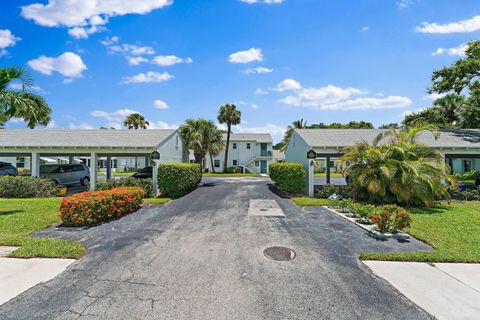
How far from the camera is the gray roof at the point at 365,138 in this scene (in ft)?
45.8

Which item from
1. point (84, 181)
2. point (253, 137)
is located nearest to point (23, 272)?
point (84, 181)

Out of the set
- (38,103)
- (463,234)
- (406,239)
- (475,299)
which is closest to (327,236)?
(406,239)

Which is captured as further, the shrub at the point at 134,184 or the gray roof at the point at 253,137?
the gray roof at the point at 253,137

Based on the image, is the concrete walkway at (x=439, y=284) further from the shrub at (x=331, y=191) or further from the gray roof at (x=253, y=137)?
the gray roof at (x=253, y=137)

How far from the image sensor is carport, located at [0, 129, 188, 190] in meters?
14.5

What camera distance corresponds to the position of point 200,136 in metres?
Result: 26.4

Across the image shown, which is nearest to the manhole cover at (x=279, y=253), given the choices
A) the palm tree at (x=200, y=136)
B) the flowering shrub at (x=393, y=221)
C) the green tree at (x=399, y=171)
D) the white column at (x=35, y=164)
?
the flowering shrub at (x=393, y=221)

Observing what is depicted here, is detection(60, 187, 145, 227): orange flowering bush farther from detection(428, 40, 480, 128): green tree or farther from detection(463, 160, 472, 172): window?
detection(463, 160, 472, 172): window

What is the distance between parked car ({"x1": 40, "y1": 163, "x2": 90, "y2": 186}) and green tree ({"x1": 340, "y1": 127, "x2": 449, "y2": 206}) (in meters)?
20.1

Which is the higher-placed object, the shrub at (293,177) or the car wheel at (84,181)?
the shrub at (293,177)

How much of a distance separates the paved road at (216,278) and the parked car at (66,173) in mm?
13605

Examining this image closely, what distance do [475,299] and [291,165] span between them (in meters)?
10.7

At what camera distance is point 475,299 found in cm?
380

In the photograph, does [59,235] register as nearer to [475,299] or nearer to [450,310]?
[450,310]
